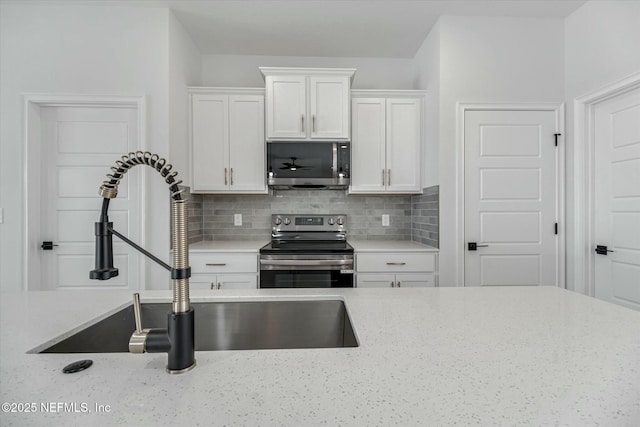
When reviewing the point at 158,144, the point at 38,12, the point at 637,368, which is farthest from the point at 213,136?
the point at 637,368

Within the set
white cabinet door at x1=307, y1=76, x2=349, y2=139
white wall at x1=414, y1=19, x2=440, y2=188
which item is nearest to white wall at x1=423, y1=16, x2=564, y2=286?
white wall at x1=414, y1=19, x2=440, y2=188

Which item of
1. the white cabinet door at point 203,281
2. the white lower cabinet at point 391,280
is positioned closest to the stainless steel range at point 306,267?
the white lower cabinet at point 391,280

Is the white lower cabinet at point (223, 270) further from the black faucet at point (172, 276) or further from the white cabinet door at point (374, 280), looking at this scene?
the black faucet at point (172, 276)

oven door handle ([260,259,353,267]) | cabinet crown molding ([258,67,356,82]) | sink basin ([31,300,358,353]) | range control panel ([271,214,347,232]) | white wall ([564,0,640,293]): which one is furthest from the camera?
range control panel ([271,214,347,232])

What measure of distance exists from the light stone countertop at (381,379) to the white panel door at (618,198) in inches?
72.4

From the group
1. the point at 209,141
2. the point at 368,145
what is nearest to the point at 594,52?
Result: the point at 368,145

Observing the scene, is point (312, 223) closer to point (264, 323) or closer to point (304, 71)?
point (304, 71)

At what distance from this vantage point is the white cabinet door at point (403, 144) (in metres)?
3.10

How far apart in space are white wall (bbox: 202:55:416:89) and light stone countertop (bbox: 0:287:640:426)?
303 centimetres

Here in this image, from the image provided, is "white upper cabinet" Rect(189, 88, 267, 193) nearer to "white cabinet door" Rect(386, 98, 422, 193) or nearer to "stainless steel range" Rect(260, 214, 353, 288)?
"stainless steel range" Rect(260, 214, 353, 288)

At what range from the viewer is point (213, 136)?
3.05 m

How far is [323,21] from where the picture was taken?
284 centimetres

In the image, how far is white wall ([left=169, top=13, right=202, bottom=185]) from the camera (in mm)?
2732

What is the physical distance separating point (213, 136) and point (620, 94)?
3279 mm
